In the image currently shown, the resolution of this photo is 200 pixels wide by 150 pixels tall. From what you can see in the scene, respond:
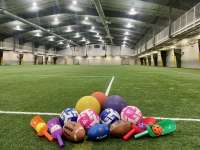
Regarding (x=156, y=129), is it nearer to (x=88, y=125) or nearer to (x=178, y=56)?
(x=88, y=125)

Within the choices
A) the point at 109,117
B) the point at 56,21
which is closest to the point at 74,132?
the point at 109,117

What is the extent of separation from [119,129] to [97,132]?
26 centimetres

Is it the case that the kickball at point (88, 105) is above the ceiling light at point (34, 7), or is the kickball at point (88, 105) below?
below

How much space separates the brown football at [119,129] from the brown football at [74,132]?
0.32 meters

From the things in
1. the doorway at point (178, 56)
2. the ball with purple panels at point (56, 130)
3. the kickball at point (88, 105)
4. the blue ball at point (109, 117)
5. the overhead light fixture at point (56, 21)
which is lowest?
the ball with purple panels at point (56, 130)

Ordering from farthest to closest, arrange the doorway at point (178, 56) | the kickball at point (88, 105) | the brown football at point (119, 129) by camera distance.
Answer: the doorway at point (178, 56), the kickball at point (88, 105), the brown football at point (119, 129)

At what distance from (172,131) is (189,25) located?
63.7 feet

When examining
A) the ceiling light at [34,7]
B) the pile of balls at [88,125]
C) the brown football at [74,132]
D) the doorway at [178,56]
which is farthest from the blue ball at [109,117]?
the doorway at [178,56]

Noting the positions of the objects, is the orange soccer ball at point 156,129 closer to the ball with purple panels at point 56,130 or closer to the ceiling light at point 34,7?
the ball with purple panels at point 56,130

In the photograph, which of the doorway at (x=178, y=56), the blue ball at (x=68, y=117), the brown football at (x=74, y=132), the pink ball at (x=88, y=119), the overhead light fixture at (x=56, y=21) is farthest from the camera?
the overhead light fixture at (x=56, y=21)

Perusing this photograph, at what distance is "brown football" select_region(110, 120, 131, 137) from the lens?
241 cm

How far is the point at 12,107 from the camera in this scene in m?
4.16

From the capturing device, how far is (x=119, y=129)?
2.41 meters

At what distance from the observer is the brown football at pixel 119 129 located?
7.91 ft
